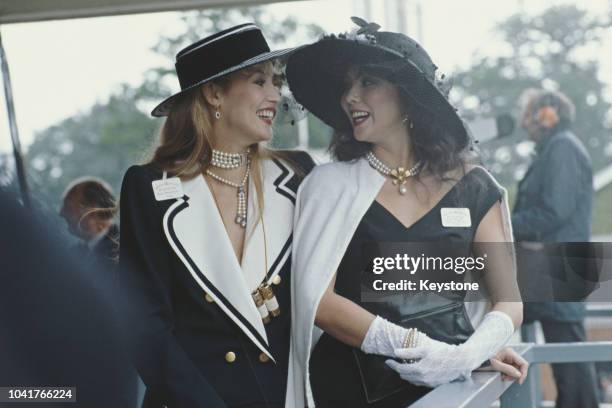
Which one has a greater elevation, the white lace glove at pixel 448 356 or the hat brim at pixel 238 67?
the hat brim at pixel 238 67

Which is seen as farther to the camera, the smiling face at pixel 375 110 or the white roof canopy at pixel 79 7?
the white roof canopy at pixel 79 7

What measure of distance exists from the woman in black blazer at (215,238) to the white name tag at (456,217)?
24cm

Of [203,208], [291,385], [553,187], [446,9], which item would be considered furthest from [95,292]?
[553,187]

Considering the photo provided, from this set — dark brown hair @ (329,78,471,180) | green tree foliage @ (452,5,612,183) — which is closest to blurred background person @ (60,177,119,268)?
dark brown hair @ (329,78,471,180)

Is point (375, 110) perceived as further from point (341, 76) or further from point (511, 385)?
point (511, 385)

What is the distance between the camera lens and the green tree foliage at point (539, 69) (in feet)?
5.41

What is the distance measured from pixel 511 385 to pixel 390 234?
30cm

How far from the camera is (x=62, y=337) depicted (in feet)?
5.36

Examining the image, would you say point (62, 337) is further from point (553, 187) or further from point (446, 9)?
point (553, 187)

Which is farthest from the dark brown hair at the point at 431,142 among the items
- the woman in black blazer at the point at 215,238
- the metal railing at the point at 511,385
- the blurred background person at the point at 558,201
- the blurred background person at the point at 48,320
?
the blurred background person at the point at 48,320

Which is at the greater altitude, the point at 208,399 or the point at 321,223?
the point at 321,223

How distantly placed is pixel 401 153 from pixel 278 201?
0.20 m

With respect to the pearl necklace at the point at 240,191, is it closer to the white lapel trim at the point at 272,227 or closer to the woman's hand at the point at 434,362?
the white lapel trim at the point at 272,227

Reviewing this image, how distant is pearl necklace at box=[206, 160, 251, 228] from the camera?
1457 mm
